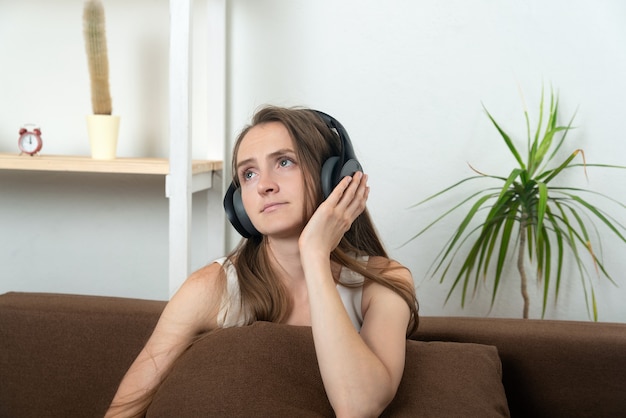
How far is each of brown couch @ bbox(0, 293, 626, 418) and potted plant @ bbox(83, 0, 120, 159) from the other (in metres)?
0.50

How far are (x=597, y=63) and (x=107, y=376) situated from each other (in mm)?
1543

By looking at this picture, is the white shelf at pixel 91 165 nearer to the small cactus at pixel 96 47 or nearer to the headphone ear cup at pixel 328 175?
the small cactus at pixel 96 47

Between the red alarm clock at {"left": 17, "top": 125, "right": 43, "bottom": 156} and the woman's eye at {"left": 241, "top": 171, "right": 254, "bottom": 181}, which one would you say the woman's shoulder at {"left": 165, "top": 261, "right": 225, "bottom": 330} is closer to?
the woman's eye at {"left": 241, "top": 171, "right": 254, "bottom": 181}

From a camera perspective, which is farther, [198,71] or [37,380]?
[198,71]

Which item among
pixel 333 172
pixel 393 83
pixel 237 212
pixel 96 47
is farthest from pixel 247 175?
pixel 393 83

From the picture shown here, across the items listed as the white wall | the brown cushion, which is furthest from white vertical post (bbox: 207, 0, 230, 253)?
the brown cushion

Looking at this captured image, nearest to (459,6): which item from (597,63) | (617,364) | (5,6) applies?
(597,63)

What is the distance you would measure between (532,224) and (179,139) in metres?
0.95

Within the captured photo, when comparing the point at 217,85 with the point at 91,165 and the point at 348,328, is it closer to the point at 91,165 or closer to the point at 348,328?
the point at 91,165

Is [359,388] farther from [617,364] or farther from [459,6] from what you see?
[459,6]

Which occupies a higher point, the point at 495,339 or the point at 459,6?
the point at 459,6

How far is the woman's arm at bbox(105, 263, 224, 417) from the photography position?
4.53 ft

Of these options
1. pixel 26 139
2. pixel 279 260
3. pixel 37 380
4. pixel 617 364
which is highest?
pixel 26 139

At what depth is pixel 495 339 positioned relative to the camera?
1.53 metres
